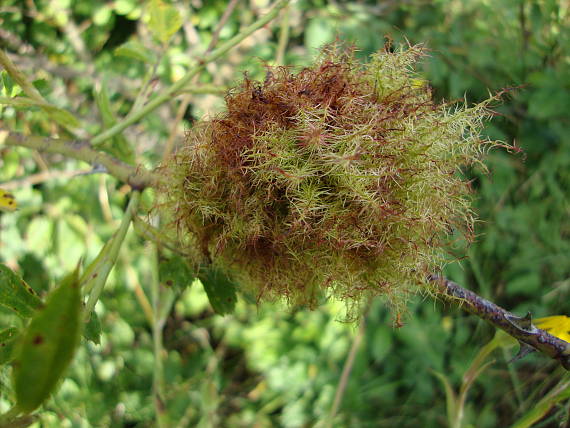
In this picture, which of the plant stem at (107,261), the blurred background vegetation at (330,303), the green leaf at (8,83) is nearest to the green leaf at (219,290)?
the plant stem at (107,261)

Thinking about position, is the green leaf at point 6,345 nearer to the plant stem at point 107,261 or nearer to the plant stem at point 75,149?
the plant stem at point 107,261

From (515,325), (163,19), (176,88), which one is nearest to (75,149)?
(176,88)

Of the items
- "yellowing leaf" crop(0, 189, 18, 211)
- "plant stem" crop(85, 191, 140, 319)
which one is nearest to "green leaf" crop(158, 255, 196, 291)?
"plant stem" crop(85, 191, 140, 319)

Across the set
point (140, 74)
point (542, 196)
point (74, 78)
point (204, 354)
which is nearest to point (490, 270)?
point (542, 196)

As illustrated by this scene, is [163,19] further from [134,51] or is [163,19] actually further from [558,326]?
[558,326]

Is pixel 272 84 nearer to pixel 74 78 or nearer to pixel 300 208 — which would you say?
pixel 300 208

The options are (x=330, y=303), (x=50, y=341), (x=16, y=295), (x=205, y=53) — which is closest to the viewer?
(x=50, y=341)

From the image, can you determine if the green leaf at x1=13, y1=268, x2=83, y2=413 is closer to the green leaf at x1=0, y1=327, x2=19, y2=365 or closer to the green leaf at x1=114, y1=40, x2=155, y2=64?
the green leaf at x1=0, y1=327, x2=19, y2=365
